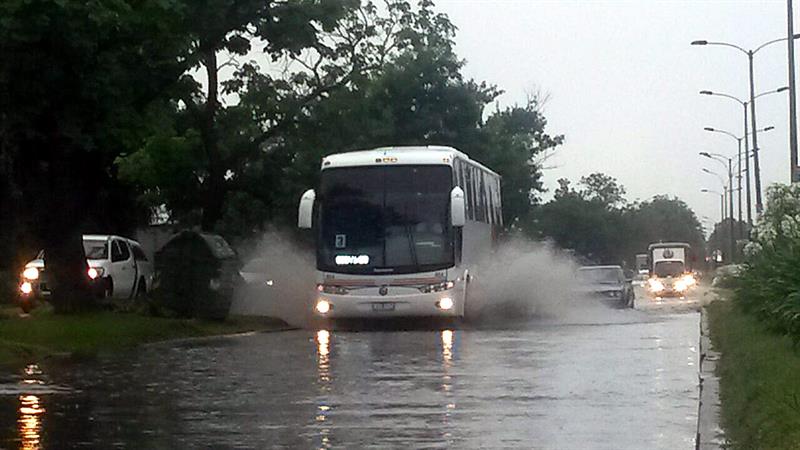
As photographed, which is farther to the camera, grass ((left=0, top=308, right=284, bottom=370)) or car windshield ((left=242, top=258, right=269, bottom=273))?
car windshield ((left=242, top=258, right=269, bottom=273))

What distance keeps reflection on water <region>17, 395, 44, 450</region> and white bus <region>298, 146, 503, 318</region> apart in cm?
1510

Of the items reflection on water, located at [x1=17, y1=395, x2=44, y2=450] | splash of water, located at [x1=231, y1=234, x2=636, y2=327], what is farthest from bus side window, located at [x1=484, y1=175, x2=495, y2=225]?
reflection on water, located at [x1=17, y1=395, x2=44, y2=450]

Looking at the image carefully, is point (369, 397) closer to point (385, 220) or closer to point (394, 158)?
point (385, 220)

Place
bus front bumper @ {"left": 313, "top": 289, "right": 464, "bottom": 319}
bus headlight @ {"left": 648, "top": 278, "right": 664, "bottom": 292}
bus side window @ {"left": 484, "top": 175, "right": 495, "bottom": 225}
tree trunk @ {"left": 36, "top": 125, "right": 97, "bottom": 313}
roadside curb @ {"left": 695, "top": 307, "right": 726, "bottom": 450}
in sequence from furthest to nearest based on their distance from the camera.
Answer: bus headlight @ {"left": 648, "top": 278, "right": 664, "bottom": 292}
bus side window @ {"left": 484, "top": 175, "right": 495, "bottom": 225}
bus front bumper @ {"left": 313, "top": 289, "right": 464, "bottom": 319}
tree trunk @ {"left": 36, "top": 125, "right": 97, "bottom": 313}
roadside curb @ {"left": 695, "top": 307, "right": 726, "bottom": 450}

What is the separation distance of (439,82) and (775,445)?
4882 centimetres

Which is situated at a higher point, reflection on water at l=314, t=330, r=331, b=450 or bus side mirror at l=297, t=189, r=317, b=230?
bus side mirror at l=297, t=189, r=317, b=230

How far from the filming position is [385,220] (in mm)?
31188

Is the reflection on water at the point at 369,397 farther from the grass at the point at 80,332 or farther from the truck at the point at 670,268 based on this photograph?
the truck at the point at 670,268

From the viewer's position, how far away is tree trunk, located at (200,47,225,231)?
39969mm

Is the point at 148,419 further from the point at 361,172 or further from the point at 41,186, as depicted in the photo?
the point at 361,172

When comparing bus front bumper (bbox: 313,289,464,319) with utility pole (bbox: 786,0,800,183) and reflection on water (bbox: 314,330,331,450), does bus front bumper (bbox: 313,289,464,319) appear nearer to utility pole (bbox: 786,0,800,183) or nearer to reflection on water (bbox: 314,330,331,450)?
reflection on water (bbox: 314,330,331,450)

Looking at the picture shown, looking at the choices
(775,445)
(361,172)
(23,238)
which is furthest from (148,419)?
(23,238)

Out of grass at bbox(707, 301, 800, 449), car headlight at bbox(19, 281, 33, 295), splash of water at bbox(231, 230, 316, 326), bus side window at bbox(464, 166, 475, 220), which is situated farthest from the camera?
splash of water at bbox(231, 230, 316, 326)

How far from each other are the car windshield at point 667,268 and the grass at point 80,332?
47673 millimetres
